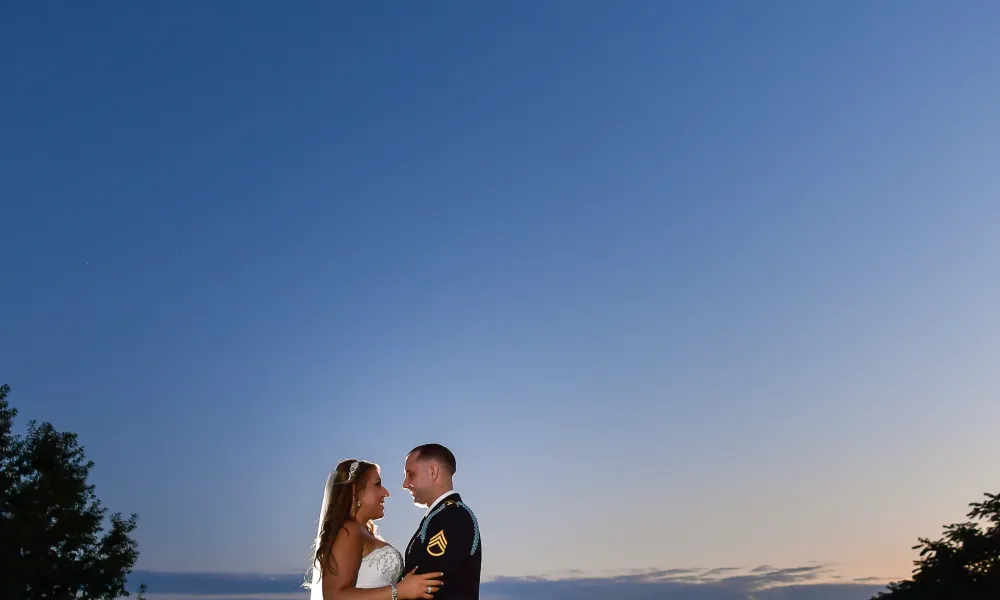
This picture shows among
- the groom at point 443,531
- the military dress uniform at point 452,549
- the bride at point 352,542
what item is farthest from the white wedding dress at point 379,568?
the military dress uniform at point 452,549

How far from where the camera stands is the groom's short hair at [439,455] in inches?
344

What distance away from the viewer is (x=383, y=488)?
10.1 metres

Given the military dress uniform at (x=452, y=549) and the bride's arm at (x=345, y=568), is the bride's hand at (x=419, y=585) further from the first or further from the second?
the bride's arm at (x=345, y=568)

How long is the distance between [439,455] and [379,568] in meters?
1.73

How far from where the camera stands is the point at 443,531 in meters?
8.48

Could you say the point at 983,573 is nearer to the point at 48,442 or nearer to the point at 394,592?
the point at 394,592

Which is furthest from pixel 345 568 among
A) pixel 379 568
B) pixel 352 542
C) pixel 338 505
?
pixel 338 505

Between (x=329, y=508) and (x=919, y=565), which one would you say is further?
(x=919, y=565)

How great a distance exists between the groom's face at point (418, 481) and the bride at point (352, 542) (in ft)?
3.29

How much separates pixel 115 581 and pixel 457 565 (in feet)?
169

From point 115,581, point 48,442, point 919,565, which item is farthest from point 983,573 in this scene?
point 48,442

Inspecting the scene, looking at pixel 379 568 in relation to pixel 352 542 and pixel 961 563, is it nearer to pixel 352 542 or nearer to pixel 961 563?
pixel 352 542

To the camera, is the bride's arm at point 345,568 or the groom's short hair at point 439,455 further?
the bride's arm at point 345,568

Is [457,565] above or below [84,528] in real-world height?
below
